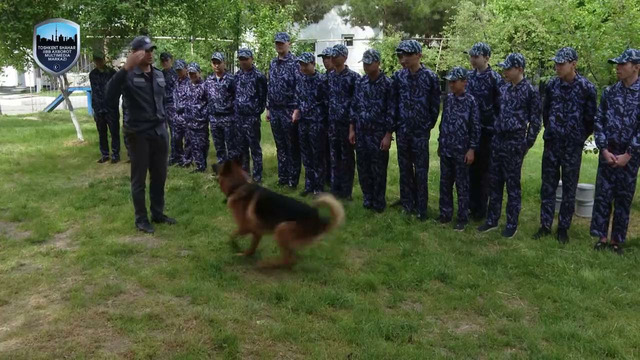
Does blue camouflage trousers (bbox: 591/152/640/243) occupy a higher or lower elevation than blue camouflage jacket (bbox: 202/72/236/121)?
lower

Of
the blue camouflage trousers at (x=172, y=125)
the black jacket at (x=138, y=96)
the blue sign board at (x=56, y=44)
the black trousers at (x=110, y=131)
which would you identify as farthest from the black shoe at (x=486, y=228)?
the blue sign board at (x=56, y=44)

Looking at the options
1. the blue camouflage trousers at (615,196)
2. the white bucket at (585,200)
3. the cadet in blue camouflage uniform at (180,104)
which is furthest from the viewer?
the cadet in blue camouflage uniform at (180,104)

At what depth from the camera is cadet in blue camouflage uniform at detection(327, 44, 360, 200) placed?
22.4 ft

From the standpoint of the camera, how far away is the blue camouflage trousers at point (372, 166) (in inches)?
260

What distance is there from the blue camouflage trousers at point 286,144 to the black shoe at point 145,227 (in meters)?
2.50

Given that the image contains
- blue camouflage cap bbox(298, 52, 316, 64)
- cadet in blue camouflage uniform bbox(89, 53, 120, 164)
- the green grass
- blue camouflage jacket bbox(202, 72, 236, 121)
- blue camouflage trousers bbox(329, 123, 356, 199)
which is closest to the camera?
the green grass

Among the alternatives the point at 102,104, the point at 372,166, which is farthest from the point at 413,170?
the point at 102,104

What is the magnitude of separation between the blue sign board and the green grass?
16.9ft

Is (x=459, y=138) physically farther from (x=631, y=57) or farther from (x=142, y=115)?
(x=142, y=115)

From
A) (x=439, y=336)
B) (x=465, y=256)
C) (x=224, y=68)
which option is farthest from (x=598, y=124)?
(x=224, y=68)

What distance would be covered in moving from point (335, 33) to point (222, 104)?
A: 90.3ft

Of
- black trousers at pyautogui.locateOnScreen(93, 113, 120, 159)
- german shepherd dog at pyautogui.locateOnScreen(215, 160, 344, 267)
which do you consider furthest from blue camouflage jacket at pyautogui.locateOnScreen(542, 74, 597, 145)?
black trousers at pyautogui.locateOnScreen(93, 113, 120, 159)

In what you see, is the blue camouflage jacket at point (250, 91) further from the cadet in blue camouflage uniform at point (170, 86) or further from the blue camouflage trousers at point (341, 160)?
the cadet in blue camouflage uniform at point (170, 86)

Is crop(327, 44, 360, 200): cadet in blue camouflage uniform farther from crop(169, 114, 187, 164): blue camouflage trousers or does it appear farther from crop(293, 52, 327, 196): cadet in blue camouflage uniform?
crop(169, 114, 187, 164): blue camouflage trousers
